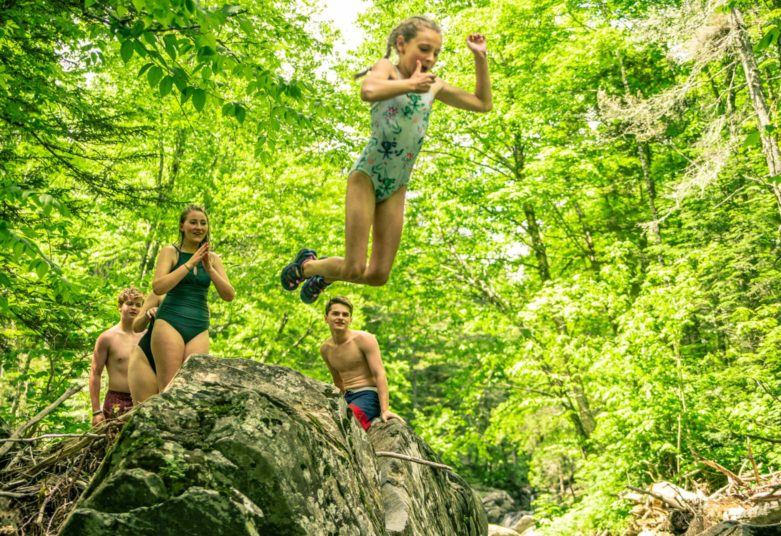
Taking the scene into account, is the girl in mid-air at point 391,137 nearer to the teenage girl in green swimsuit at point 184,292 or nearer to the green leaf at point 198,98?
the teenage girl in green swimsuit at point 184,292

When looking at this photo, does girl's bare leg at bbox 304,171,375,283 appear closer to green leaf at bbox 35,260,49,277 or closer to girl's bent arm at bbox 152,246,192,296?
girl's bent arm at bbox 152,246,192,296

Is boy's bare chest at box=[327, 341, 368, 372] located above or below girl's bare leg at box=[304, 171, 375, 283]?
below

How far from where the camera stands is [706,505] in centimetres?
991

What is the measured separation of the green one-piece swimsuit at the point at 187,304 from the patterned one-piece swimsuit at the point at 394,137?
50.9 inches

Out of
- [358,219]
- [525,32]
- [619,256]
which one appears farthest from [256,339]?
[358,219]

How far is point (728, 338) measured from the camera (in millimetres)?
13727

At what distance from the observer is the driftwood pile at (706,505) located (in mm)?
8320

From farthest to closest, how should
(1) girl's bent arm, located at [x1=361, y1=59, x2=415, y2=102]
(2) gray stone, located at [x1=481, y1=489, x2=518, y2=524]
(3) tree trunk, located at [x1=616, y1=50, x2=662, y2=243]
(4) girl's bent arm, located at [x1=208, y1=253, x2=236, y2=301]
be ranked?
(2) gray stone, located at [x1=481, y1=489, x2=518, y2=524], (3) tree trunk, located at [x1=616, y1=50, x2=662, y2=243], (4) girl's bent arm, located at [x1=208, y1=253, x2=236, y2=301], (1) girl's bent arm, located at [x1=361, y1=59, x2=415, y2=102]

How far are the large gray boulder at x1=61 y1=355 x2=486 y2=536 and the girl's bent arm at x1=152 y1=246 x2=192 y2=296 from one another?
2.60 ft

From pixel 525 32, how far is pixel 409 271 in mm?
6605

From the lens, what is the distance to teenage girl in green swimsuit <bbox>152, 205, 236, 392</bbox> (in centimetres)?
405

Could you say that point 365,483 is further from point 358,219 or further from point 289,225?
point 289,225

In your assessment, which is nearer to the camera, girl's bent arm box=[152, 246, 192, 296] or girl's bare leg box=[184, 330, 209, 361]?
girl's bent arm box=[152, 246, 192, 296]

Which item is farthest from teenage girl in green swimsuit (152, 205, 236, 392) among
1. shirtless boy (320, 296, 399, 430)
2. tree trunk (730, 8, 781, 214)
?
tree trunk (730, 8, 781, 214)
